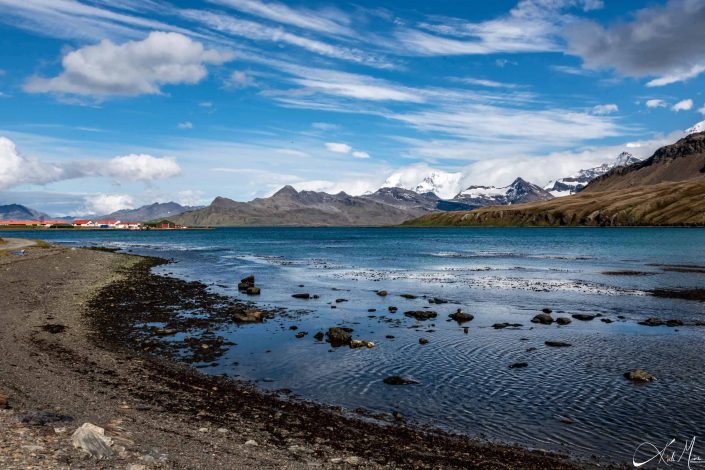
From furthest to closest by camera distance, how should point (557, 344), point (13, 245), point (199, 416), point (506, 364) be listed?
point (13, 245), point (557, 344), point (506, 364), point (199, 416)

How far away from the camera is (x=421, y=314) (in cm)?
4816

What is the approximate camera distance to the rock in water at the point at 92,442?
591 inches

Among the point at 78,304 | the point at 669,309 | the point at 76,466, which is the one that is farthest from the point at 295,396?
the point at 669,309

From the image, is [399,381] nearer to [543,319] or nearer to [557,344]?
[557,344]

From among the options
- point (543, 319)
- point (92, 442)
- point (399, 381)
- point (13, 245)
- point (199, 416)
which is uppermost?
point (13, 245)

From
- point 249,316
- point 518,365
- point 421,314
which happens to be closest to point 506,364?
point 518,365

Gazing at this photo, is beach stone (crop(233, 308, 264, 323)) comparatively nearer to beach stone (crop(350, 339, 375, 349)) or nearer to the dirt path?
beach stone (crop(350, 339, 375, 349))

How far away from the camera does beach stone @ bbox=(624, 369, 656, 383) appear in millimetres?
28359

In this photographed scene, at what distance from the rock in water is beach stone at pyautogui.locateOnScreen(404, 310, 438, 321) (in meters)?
34.8

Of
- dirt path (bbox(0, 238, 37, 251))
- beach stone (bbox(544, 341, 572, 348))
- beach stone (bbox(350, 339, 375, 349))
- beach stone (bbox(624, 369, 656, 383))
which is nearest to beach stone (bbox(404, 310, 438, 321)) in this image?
beach stone (bbox(350, 339, 375, 349))

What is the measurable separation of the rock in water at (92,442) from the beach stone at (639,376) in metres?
27.2

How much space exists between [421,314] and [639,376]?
22014 millimetres

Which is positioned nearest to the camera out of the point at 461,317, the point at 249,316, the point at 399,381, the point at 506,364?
the point at 399,381

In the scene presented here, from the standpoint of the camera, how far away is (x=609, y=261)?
11031cm
